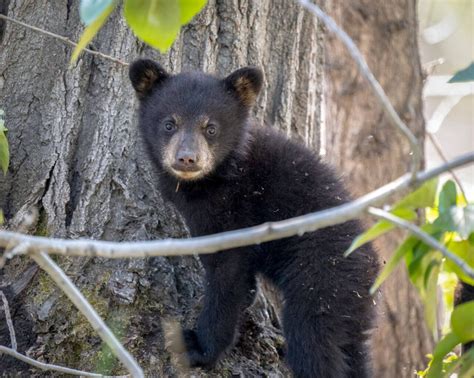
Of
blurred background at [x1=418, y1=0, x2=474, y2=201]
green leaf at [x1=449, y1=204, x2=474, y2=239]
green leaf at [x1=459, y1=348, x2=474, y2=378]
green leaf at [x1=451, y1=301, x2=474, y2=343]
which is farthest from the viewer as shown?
blurred background at [x1=418, y1=0, x2=474, y2=201]

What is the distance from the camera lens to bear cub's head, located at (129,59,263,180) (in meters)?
5.20

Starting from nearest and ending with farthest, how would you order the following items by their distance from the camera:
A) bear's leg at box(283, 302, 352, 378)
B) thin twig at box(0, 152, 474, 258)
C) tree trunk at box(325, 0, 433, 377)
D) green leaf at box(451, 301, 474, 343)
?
thin twig at box(0, 152, 474, 258), green leaf at box(451, 301, 474, 343), bear's leg at box(283, 302, 352, 378), tree trunk at box(325, 0, 433, 377)

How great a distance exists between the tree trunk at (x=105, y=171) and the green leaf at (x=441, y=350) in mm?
1493

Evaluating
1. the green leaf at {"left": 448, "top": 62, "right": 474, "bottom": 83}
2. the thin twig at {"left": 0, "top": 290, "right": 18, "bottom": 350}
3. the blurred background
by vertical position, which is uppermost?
the blurred background

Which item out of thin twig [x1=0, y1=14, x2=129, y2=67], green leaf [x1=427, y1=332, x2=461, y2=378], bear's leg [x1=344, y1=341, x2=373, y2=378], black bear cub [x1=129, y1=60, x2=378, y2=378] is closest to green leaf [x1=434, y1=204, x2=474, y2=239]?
green leaf [x1=427, y1=332, x2=461, y2=378]

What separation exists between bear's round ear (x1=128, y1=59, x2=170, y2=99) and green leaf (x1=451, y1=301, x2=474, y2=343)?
2.71 metres

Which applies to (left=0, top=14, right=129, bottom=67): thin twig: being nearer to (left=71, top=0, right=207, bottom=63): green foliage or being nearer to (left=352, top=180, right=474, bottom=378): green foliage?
(left=71, top=0, right=207, bottom=63): green foliage

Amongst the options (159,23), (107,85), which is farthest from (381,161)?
(159,23)

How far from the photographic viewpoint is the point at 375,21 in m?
8.55

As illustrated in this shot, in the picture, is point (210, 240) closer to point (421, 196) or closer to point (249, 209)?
point (421, 196)

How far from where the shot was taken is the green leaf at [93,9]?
2.59 meters

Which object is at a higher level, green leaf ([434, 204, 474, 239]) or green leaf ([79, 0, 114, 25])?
green leaf ([79, 0, 114, 25])

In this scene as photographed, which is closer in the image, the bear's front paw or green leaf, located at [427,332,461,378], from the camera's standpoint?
green leaf, located at [427,332,461,378]

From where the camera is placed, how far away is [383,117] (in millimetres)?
8406
